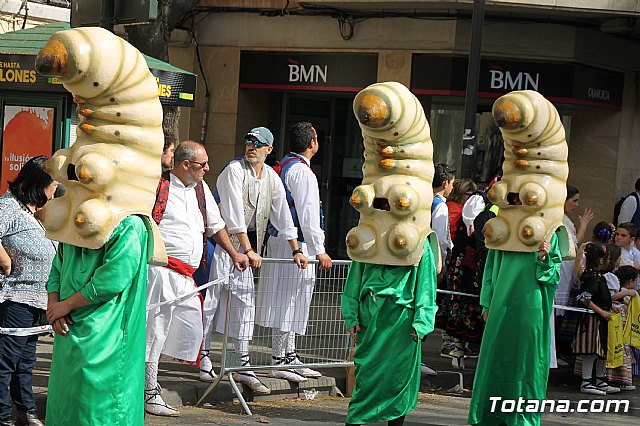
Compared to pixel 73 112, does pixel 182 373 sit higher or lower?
lower

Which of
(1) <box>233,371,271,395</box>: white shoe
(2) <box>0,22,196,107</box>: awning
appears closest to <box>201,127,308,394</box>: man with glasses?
(1) <box>233,371,271,395</box>: white shoe

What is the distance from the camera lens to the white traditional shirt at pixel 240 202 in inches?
346

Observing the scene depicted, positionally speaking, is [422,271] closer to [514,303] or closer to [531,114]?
[514,303]

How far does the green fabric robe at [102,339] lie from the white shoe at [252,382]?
2.84 meters

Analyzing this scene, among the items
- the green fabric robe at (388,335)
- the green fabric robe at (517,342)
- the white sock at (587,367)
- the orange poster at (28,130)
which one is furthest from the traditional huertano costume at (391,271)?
the orange poster at (28,130)

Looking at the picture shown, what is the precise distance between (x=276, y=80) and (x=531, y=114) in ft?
33.3

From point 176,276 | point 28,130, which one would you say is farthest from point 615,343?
point 28,130

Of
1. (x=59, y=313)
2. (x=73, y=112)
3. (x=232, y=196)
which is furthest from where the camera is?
(x=73, y=112)

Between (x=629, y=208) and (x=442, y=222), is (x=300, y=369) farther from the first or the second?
(x=629, y=208)

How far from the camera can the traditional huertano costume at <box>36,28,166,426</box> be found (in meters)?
5.83

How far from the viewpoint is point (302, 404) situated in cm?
906

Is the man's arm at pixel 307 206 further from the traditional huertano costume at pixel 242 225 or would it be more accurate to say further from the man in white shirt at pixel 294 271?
the traditional huertano costume at pixel 242 225

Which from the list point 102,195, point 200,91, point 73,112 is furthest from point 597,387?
point 200,91

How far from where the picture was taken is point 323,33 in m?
17.5
